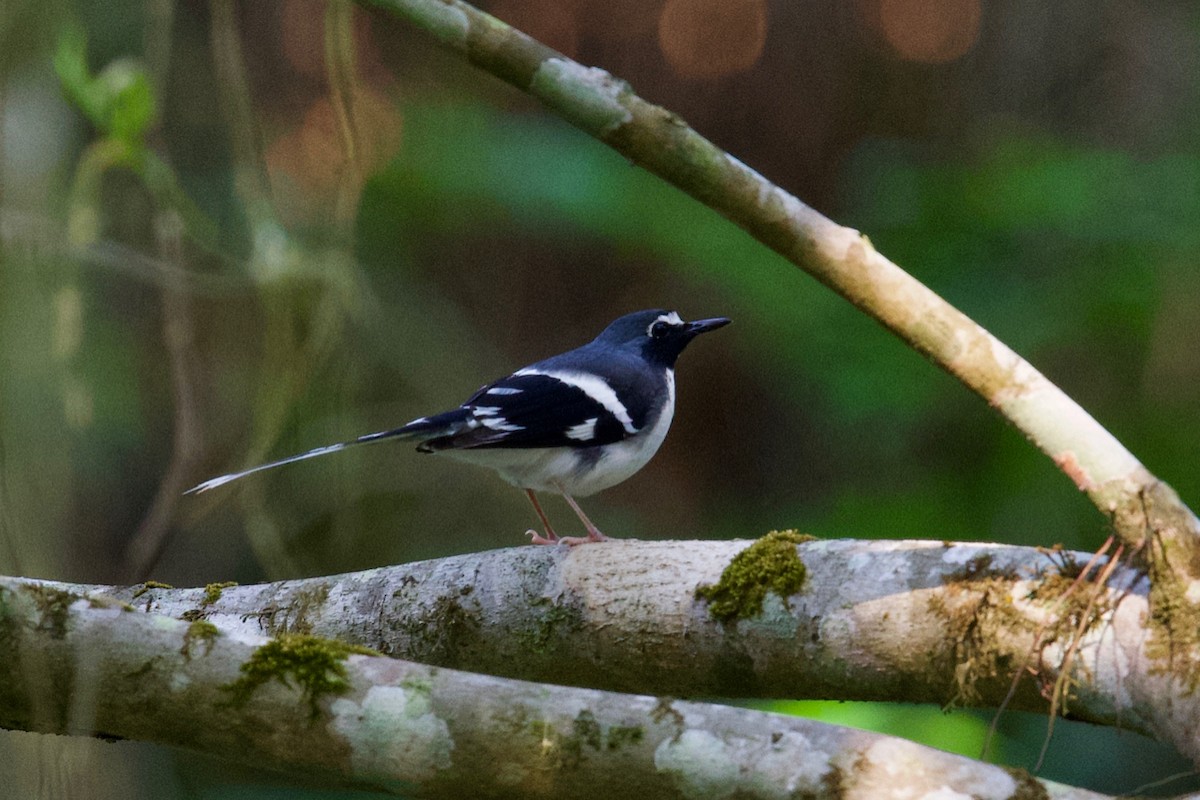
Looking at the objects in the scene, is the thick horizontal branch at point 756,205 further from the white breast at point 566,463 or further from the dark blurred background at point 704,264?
the white breast at point 566,463

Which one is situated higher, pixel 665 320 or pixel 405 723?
pixel 665 320

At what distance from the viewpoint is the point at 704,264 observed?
261 inches

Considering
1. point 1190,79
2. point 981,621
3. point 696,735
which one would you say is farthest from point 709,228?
point 696,735

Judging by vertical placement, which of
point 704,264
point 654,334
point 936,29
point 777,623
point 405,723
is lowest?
point 405,723

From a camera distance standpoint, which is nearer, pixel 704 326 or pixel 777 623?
pixel 777 623

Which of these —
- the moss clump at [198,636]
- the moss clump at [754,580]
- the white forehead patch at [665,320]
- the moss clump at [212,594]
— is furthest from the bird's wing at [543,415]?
the moss clump at [198,636]

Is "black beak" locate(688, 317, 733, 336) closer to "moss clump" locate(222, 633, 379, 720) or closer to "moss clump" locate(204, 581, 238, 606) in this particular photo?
"moss clump" locate(204, 581, 238, 606)

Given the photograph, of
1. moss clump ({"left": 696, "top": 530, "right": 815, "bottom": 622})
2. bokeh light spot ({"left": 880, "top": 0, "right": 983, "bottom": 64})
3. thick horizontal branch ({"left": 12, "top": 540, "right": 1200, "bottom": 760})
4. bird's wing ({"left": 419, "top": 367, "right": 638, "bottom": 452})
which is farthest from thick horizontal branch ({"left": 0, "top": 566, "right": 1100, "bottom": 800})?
bokeh light spot ({"left": 880, "top": 0, "right": 983, "bottom": 64})

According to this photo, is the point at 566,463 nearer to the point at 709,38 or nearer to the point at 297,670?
the point at 297,670

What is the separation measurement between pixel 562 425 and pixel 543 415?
0.08 metres

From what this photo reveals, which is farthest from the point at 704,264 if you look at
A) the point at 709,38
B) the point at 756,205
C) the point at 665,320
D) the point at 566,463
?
Answer: the point at 756,205

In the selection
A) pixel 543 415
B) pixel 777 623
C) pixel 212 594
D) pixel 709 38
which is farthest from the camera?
pixel 709 38

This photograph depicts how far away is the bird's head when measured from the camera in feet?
16.3

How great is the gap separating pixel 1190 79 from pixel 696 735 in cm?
728
